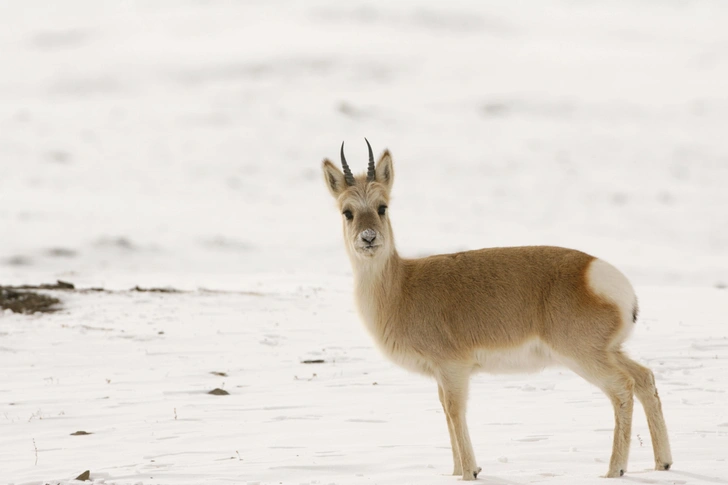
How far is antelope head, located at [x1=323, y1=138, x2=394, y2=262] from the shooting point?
806 centimetres

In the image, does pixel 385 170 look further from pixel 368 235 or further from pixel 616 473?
pixel 616 473

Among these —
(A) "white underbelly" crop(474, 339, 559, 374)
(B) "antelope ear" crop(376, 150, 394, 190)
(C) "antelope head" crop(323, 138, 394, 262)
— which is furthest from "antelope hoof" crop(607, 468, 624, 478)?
(B) "antelope ear" crop(376, 150, 394, 190)

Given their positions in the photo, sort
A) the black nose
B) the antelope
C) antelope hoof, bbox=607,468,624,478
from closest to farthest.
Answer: antelope hoof, bbox=607,468,624,478, the antelope, the black nose

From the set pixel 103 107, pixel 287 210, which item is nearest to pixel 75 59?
pixel 103 107

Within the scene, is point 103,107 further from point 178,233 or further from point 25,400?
point 25,400

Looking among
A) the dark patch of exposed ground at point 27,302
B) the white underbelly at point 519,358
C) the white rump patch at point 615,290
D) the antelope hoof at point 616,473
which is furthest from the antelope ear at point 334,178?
the dark patch of exposed ground at point 27,302

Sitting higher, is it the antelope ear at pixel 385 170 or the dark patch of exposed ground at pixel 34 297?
the antelope ear at pixel 385 170

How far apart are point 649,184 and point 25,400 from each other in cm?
3637

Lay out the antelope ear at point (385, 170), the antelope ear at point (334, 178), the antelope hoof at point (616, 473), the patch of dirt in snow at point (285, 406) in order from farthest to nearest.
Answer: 1. the antelope ear at point (385, 170)
2. the antelope ear at point (334, 178)
3. the patch of dirt in snow at point (285, 406)
4. the antelope hoof at point (616, 473)

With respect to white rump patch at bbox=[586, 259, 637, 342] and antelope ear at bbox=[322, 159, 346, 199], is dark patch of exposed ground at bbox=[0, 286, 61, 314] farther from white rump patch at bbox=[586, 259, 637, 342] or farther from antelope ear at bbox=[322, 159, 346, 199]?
white rump patch at bbox=[586, 259, 637, 342]

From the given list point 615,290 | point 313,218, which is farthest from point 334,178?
point 313,218

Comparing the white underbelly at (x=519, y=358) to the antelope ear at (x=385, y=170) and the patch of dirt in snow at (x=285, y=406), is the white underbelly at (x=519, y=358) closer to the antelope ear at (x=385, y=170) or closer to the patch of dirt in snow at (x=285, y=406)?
the patch of dirt in snow at (x=285, y=406)

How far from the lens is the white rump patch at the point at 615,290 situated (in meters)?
7.61

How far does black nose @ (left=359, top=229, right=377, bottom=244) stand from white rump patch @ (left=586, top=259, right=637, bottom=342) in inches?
71.1
